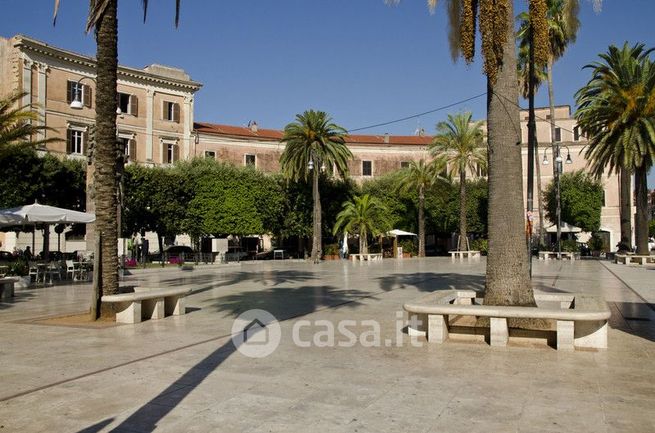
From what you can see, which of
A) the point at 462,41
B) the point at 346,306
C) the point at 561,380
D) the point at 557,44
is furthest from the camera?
the point at 557,44

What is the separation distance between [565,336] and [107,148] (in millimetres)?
8544

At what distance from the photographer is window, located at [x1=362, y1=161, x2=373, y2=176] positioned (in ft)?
200

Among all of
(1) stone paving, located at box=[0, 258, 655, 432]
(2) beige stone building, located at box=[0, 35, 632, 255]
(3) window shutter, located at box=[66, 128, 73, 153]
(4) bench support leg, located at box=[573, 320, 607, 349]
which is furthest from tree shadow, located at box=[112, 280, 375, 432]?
(3) window shutter, located at box=[66, 128, 73, 153]

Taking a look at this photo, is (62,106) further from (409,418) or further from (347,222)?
(409,418)

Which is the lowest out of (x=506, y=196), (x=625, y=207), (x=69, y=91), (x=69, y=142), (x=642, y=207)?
(x=506, y=196)

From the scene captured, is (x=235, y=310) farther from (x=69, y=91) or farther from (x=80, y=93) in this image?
(x=69, y=91)

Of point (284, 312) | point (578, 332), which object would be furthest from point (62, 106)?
point (578, 332)

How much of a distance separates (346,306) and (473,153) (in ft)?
110

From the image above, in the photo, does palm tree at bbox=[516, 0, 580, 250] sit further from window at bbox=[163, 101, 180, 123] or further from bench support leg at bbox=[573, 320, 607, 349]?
window at bbox=[163, 101, 180, 123]

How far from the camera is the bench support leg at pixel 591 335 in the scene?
7.57m

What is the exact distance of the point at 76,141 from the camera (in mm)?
43469

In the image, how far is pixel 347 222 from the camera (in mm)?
45438

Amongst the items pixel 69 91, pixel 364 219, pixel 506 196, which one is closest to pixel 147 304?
pixel 506 196

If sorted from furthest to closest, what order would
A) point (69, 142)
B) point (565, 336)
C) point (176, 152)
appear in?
1. point (176, 152)
2. point (69, 142)
3. point (565, 336)
